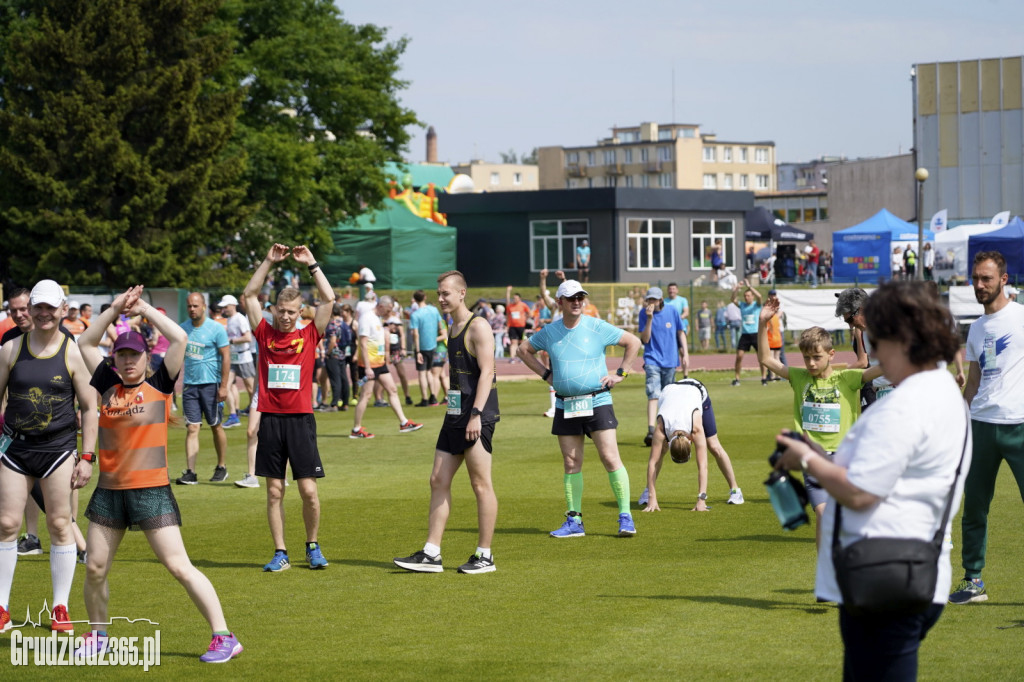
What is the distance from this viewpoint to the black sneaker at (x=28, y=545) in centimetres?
1036

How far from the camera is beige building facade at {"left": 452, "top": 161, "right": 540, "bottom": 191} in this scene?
140000 mm

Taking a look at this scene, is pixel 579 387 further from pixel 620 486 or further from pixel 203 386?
pixel 203 386

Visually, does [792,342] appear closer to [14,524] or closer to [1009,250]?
[1009,250]

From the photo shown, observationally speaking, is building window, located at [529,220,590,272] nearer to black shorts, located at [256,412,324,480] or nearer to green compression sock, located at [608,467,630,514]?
green compression sock, located at [608,467,630,514]

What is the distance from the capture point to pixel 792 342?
3844 cm

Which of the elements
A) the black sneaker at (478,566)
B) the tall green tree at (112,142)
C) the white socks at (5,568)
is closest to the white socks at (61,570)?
the white socks at (5,568)

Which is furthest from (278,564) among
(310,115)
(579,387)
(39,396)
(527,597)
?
(310,115)

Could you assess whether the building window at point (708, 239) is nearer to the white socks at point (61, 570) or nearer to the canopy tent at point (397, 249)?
the canopy tent at point (397, 249)

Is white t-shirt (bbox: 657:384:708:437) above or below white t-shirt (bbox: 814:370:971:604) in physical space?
below

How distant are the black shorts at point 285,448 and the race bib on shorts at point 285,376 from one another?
24cm

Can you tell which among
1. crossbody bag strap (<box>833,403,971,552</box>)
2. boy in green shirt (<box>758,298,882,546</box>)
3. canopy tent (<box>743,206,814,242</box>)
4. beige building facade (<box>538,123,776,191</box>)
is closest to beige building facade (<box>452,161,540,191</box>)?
beige building facade (<box>538,123,776,191</box>)

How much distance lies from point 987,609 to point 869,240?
43.5 m

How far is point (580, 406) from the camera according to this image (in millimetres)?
10359

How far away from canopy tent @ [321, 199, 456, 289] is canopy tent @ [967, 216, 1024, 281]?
2338 cm
